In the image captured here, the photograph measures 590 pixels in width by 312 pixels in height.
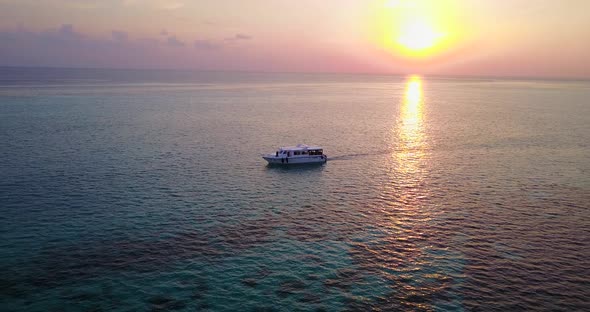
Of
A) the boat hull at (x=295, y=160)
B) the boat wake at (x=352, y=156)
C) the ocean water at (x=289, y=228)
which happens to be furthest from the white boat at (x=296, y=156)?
the boat wake at (x=352, y=156)

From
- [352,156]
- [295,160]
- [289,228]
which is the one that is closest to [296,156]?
[295,160]

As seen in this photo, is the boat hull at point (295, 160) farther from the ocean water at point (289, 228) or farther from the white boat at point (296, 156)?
the ocean water at point (289, 228)

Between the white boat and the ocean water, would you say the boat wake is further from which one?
the white boat

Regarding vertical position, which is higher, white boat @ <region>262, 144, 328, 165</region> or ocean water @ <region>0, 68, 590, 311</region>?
white boat @ <region>262, 144, 328, 165</region>

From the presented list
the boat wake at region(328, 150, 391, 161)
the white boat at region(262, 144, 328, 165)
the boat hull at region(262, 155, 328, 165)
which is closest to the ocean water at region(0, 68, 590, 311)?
the boat wake at region(328, 150, 391, 161)

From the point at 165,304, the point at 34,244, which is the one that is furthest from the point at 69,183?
the point at 165,304

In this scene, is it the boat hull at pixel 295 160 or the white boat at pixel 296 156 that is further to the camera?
the white boat at pixel 296 156

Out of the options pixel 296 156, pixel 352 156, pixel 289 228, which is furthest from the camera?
pixel 352 156

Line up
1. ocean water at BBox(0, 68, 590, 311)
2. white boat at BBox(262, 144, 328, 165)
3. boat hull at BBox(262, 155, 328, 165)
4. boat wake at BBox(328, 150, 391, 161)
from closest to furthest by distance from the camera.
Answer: ocean water at BBox(0, 68, 590, 311) → boat hull at BBox(262, 155, 328, 165) → white boat at BBox(262, 144, 328, 165) → boat wake at BBox(328, 150, 391, 161)

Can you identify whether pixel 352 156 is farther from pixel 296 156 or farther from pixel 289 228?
pixel 289 228
